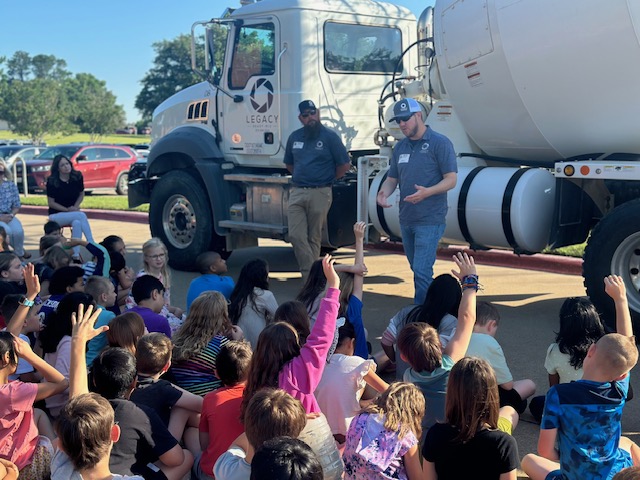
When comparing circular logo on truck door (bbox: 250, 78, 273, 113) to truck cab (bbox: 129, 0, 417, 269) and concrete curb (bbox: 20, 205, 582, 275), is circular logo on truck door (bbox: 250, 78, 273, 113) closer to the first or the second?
truck cab (bbox: 129, 0, 417, 269)

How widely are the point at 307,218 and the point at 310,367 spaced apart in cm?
509

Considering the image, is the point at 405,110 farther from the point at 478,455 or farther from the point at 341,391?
the point at 478,455

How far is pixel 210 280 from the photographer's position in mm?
6375

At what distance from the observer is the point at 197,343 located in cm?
475

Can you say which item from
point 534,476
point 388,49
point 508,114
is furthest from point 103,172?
point 534,476

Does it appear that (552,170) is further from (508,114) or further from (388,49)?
(388,49)

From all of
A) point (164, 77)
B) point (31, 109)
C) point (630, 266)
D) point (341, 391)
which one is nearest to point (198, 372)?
point (341, 391)

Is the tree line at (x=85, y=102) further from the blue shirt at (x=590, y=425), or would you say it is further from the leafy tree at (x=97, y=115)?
the blue shirt at (x=590, y=425)

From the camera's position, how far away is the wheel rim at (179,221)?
10625 mm

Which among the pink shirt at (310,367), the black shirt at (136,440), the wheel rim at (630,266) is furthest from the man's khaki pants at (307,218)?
the black shirt at (136,440)

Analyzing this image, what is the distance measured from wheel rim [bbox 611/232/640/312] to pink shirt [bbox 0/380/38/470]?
472 cm

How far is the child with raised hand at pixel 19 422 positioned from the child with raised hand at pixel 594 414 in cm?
232

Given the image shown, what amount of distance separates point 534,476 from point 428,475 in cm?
72

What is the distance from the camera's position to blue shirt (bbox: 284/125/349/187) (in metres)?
8.55
